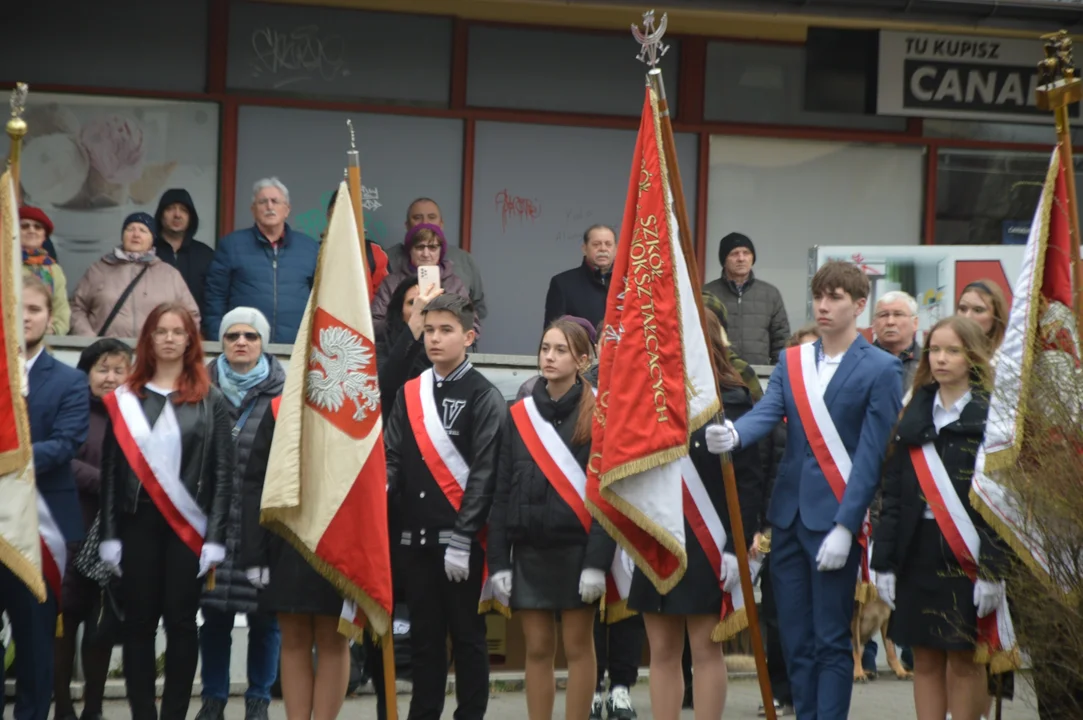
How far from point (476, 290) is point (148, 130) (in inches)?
111

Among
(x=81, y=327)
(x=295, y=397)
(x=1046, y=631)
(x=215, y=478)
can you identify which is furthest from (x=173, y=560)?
(x=1046, y=631)

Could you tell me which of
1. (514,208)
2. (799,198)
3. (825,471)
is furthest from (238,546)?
(799,198)

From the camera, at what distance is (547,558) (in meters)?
7.45

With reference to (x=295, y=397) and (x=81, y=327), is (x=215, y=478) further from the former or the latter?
(x=81, y=327)

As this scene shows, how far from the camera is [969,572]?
692 centimetres

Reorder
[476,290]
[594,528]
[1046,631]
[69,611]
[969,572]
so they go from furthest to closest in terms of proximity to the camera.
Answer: [476,290], [69,611], [594,528], [969,572], [1046,631]

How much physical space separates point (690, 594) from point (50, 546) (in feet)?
9.52

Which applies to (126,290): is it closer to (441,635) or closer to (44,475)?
(44,475)

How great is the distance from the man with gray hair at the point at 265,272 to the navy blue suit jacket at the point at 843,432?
13.6ft

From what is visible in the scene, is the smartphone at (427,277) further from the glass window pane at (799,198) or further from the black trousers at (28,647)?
the glass window pane at (799,198)

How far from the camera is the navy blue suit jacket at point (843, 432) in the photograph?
6.94 meters

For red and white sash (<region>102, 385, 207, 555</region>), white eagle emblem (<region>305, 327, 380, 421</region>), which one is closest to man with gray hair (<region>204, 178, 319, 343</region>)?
red and white sash (<region>102, 385, 207, 555</region>)

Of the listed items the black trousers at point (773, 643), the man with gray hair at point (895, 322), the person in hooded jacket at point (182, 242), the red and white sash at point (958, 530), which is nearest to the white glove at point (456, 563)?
the red and white sash at point (958, 530)

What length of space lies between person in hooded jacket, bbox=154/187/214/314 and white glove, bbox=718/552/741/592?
15.5 ft
